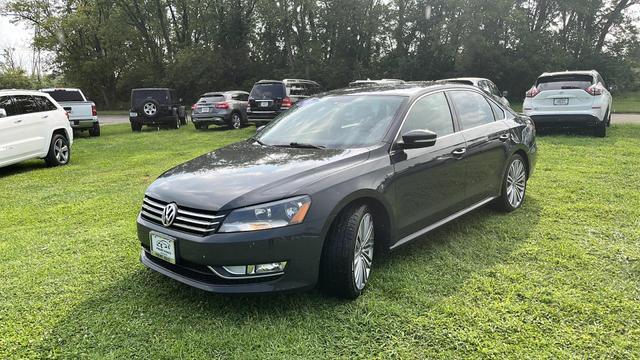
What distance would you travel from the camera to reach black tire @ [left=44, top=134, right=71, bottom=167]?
925 centimetres

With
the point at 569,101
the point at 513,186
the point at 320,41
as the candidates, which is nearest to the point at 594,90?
the point at 569,101

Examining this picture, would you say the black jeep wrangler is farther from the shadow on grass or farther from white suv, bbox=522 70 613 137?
the shadow on grass

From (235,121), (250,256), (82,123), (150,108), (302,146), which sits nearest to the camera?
(250,256)

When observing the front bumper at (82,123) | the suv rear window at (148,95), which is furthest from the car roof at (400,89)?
the suv rear window at (148,95)

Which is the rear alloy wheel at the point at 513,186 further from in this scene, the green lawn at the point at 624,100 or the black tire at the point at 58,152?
the green lawn at the point at 624,100

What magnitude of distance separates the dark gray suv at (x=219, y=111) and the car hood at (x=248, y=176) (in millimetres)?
13689

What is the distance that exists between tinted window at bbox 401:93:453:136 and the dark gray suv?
13.6 m

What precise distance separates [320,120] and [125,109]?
37.6 meters

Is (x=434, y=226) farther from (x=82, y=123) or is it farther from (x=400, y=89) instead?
(x=82, y=123)

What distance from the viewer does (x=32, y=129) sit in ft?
28.3

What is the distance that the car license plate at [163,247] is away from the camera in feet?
9.81

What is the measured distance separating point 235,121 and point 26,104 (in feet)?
30.5

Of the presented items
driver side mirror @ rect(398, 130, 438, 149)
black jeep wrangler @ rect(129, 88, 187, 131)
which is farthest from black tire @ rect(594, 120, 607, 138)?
black jeep wrangler @ rect(129, 88, 187, 131)

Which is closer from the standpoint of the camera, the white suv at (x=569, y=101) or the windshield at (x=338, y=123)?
the windshield at (x=338, y=123)
